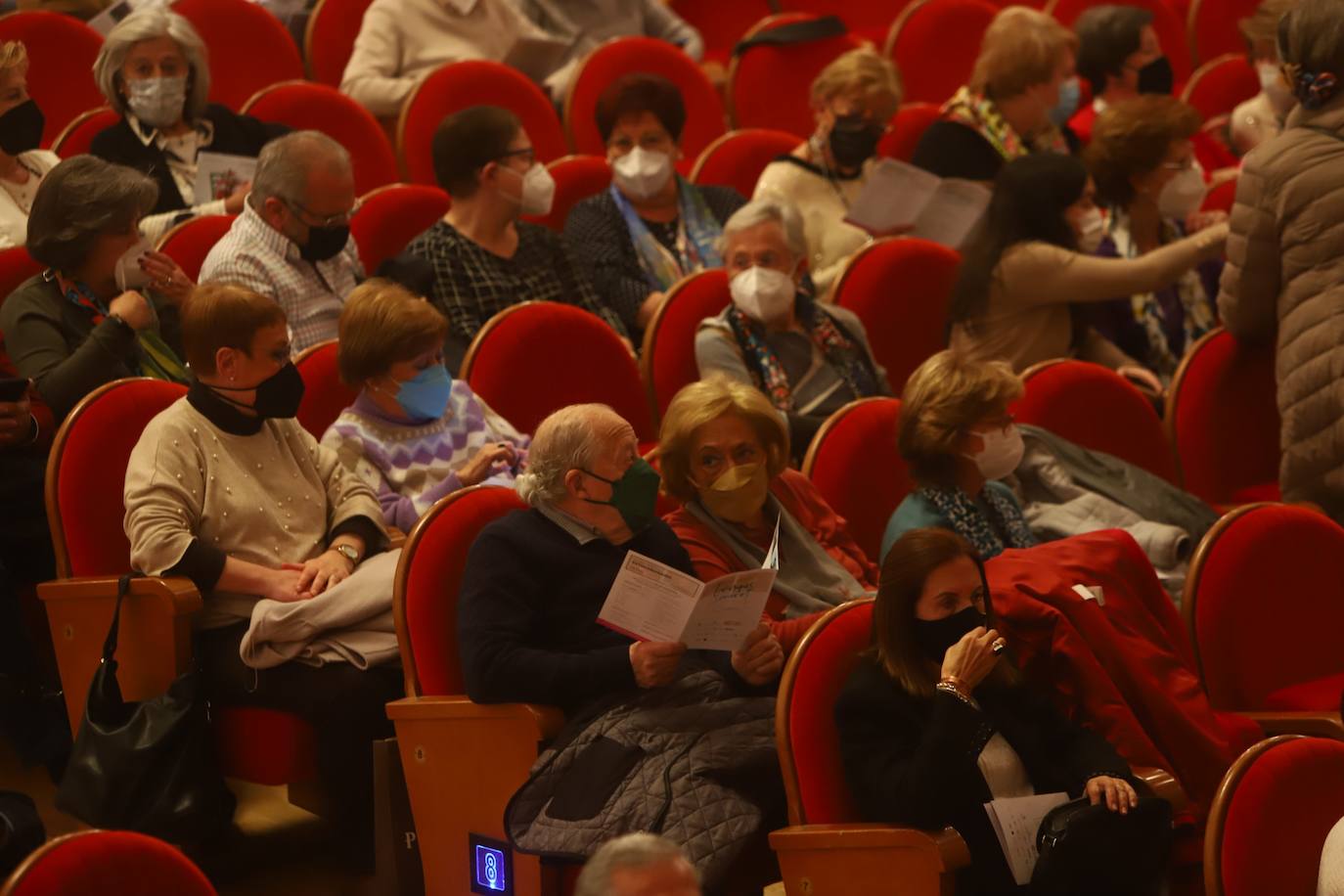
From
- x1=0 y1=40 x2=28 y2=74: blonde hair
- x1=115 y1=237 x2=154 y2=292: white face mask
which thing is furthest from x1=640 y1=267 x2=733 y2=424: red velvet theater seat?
x1=0 y1=40 x2=28 y2=74: blonde hair

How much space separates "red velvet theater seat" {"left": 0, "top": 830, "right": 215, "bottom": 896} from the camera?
1973 millimetres

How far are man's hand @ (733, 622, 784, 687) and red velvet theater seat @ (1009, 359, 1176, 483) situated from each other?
3.75 ft

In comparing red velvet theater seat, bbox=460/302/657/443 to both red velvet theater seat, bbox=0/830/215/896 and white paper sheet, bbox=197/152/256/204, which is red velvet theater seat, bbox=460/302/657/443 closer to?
white paper sheet, bbox=197/152/256/204

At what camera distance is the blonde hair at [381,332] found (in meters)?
3.32

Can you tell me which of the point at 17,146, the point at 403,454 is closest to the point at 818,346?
the point at 403,454

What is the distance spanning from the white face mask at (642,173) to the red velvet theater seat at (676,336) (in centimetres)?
51

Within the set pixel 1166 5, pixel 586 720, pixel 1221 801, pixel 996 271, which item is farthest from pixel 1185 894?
pixel 1166 5

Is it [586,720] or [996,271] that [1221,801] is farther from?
[996,271]

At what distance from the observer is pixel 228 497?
311cm

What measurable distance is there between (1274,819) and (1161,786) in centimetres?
22

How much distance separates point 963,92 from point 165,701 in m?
3.06

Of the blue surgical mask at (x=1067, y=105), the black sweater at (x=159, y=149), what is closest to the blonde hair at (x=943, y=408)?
the black sweater at (x=159, y=149)

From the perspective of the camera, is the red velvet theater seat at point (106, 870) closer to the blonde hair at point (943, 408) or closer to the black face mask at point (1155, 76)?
the blonde hair at point (943, 408)

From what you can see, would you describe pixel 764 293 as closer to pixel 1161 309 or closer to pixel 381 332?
pixel 381 332
